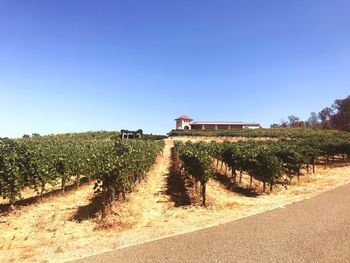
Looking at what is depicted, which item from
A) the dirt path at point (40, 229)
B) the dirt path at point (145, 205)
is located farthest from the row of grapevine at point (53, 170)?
the dirt path at point (40, 229)

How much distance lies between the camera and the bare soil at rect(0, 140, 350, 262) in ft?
36.6

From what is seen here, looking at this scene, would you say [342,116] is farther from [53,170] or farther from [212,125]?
[53,170]

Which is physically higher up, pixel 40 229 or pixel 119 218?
pixel 119 218

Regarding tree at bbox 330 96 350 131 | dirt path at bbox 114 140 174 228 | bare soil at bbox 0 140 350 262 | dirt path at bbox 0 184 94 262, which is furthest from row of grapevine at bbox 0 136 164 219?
tree at bbox 330 96 350 131

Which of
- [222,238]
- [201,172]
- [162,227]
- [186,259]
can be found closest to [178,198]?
[201,172]

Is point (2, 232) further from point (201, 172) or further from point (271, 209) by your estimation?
point (271, 209)

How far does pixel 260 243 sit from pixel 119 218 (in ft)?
23.5

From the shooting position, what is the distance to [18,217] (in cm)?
1537

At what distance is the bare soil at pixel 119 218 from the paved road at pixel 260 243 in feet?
3.10

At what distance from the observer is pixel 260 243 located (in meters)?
10.4

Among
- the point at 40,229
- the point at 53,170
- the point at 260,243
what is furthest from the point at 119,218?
the point at 53,170

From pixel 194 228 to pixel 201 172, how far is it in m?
5.31

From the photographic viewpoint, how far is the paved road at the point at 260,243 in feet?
30.8

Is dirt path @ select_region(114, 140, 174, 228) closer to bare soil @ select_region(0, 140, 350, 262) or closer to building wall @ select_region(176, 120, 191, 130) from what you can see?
bare soil @ select_region(0, 140, 350, 262)
